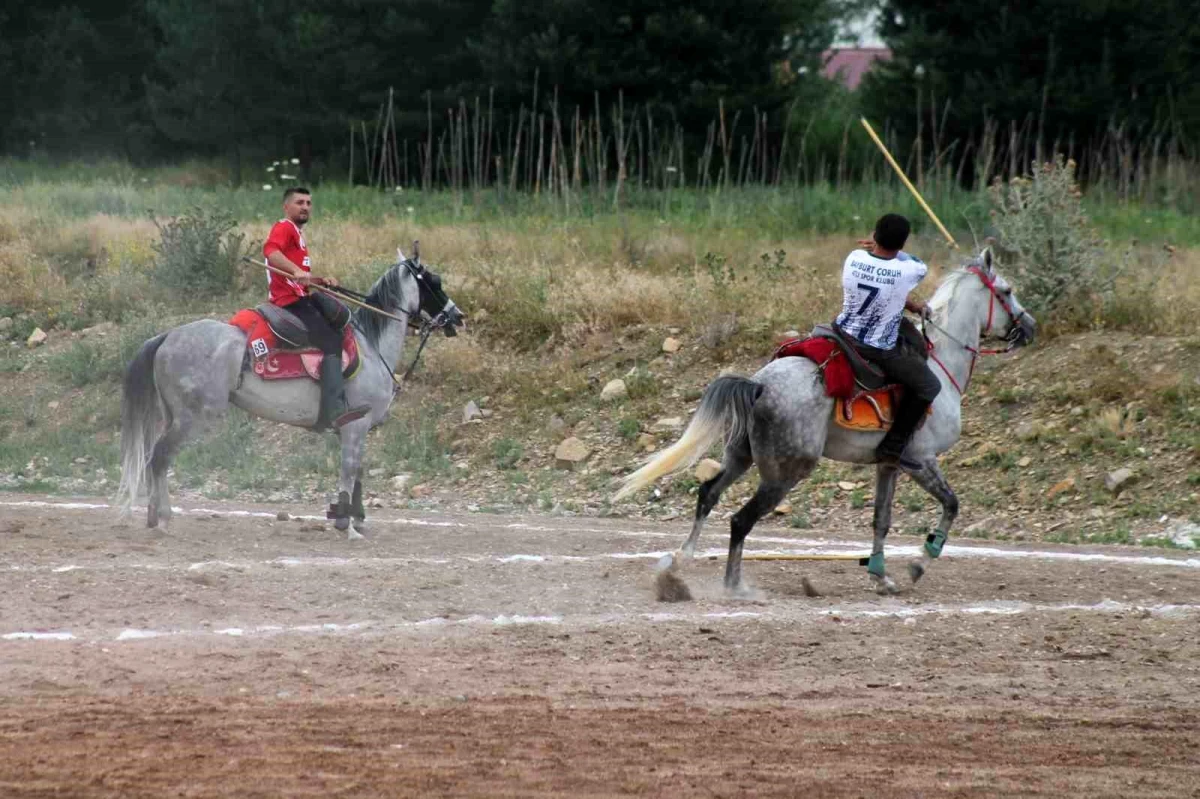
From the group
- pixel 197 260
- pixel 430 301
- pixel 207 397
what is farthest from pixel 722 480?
pixel 197 260

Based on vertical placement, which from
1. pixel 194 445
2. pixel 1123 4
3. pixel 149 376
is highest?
pixel 1123 4

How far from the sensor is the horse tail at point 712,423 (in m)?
10.9

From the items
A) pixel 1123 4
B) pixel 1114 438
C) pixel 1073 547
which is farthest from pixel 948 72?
pixel 1073 547

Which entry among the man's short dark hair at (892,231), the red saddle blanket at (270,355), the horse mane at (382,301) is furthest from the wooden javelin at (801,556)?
the red saddle blanket at (270,355)

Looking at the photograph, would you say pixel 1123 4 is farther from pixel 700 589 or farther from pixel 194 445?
pixel 700 589

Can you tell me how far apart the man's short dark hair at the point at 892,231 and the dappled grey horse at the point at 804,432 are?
95 cm

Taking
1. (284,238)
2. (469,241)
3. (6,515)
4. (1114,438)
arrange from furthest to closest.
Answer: (469,241) < (1114,438) < (6,515) < (284,238)

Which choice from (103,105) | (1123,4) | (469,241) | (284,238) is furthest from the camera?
(103,105)

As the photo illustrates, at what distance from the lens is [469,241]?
22.9 meters

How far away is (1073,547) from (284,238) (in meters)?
6.88

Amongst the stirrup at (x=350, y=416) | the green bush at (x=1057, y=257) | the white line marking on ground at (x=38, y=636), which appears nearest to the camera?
the white line marking on ground at (x=38, y=636)

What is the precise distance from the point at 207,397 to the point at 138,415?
66 centimetres

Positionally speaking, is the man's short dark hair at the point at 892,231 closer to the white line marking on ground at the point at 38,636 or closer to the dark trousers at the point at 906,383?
the dark trousers at the point at 906,383

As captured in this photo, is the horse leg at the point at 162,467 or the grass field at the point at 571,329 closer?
the horse leg at the point at 162,467
